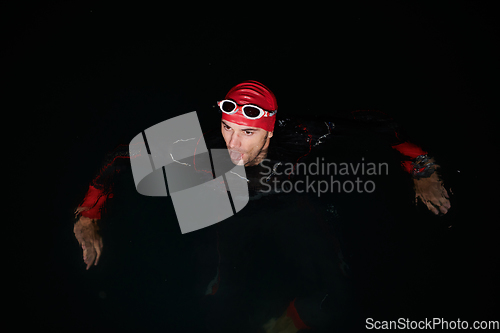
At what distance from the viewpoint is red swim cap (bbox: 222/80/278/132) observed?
1.03 metres

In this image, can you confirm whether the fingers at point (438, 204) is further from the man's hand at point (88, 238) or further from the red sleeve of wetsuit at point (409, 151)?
the man's hand at point (88, 238)

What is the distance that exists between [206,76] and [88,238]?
0.84 m

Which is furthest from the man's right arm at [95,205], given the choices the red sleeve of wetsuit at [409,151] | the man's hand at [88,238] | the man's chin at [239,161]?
the red sleeve of wetsuit at [409,151]

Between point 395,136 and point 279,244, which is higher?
point 395,136

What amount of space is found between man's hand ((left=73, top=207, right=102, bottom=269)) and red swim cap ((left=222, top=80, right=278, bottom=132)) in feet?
2.02

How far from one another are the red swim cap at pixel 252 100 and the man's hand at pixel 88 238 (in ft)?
2.02

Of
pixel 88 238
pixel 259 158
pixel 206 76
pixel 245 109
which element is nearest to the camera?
pixel 245 109

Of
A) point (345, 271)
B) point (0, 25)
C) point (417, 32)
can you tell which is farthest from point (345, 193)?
point (0, 25)

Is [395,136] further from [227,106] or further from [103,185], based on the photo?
[103,185]

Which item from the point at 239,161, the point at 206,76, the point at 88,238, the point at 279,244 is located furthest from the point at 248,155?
the point at 88,238

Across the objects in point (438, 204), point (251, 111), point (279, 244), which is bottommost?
point (279, 244)

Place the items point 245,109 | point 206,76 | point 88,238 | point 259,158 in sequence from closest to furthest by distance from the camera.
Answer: point 245,109
point 88,238
point 259,158
point 206,76

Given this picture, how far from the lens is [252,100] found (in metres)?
1.04

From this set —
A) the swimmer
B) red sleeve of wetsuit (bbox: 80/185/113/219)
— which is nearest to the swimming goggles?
the swimmer
